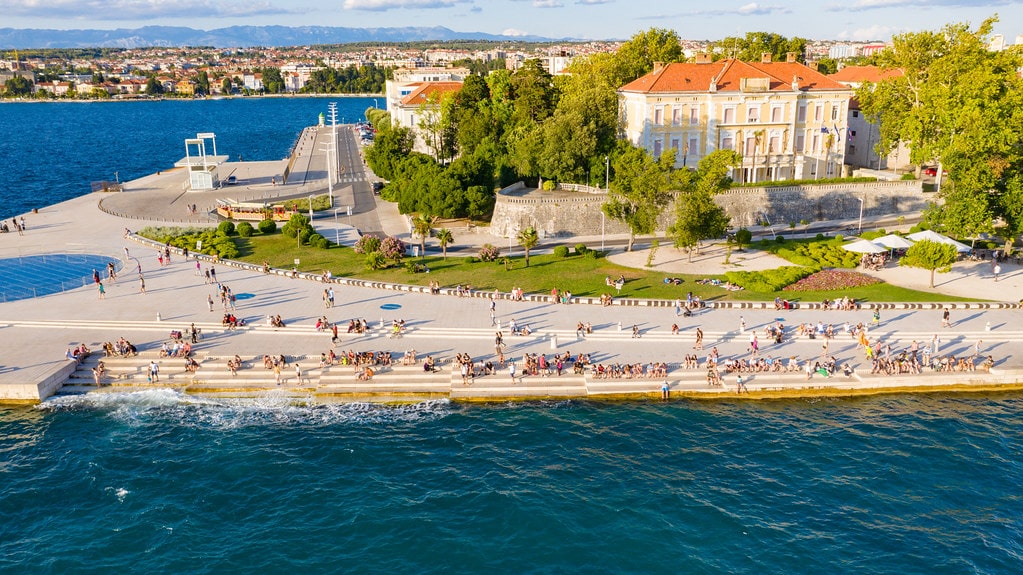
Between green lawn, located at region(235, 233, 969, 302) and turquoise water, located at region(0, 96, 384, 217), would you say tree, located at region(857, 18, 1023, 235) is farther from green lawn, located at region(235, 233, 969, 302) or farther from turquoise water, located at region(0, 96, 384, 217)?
turquoise water, located at region(0, 96, 384, 217)

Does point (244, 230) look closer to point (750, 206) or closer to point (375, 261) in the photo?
point (375, 261)

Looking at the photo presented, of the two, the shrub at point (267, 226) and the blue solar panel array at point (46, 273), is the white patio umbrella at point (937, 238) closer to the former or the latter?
the shrub at point (267, 226)

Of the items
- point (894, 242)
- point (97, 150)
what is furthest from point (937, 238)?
point (97, 150)

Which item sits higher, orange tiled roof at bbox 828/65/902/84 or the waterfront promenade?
orange tiled roof at bbox 828/65/902/84

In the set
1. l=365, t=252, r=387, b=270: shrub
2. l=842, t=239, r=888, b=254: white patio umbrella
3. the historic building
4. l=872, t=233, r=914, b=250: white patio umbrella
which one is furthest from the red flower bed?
l=365, t=252, r=387, b=270: shrub

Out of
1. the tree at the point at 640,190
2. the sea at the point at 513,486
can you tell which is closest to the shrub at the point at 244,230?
the sea at the point at 513,486

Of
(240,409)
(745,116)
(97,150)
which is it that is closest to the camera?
(240,409)
